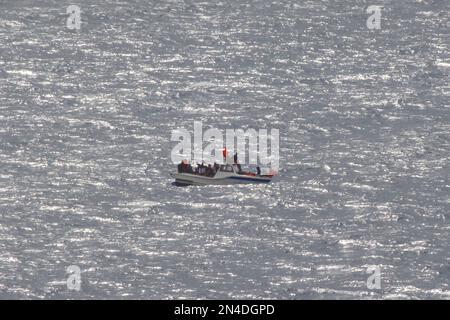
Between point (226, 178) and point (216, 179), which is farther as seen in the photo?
point (216, 179)

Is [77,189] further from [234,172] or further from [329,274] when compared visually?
[329,274]

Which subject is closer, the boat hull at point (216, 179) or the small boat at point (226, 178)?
the boat hull at point (216, 179)

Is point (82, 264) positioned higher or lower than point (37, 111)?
lower

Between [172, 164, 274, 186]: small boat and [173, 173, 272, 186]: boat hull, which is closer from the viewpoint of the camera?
[173, 173, 272, 186]: boat hull

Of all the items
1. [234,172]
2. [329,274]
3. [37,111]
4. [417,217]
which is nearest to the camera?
[329,274]

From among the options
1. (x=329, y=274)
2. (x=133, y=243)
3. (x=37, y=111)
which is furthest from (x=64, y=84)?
(x=329, y=274)
